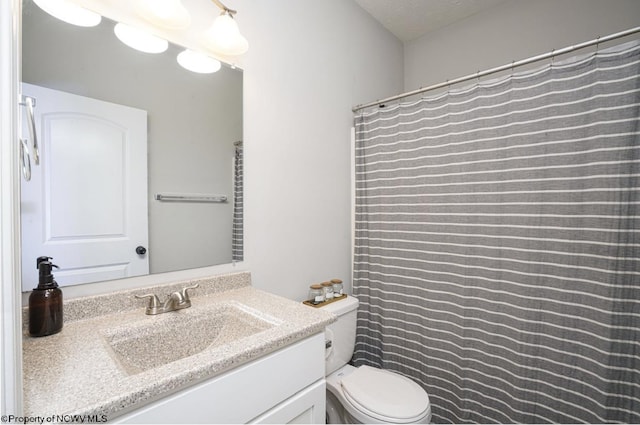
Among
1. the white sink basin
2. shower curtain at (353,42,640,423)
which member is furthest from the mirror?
shower curtain at (353,42,640,423)

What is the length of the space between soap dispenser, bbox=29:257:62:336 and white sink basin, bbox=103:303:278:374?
0.14 m

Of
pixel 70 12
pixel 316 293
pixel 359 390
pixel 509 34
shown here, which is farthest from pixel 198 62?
pixel 509 34

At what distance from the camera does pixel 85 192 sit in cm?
93

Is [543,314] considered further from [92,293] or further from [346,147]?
[92,293]

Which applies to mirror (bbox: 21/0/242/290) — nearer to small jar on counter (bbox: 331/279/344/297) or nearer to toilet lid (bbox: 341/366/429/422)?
small jar on counter (bbox: 331/279/344/297)

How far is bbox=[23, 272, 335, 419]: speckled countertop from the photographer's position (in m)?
0.54

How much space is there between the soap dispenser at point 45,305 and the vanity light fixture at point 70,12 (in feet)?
2.46

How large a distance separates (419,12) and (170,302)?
241 cm

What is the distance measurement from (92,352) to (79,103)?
2.50 feet

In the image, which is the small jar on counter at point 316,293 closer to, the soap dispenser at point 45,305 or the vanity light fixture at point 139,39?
the soap dispenser at point 45,305

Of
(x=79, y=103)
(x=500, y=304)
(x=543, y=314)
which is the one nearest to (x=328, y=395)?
(x=500, y=304)

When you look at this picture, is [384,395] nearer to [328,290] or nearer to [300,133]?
[328,290]

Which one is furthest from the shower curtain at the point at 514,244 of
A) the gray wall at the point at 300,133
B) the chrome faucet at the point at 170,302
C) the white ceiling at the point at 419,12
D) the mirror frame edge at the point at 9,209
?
the mirror frame edge at the point at 9,209

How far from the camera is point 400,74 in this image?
2.44m
